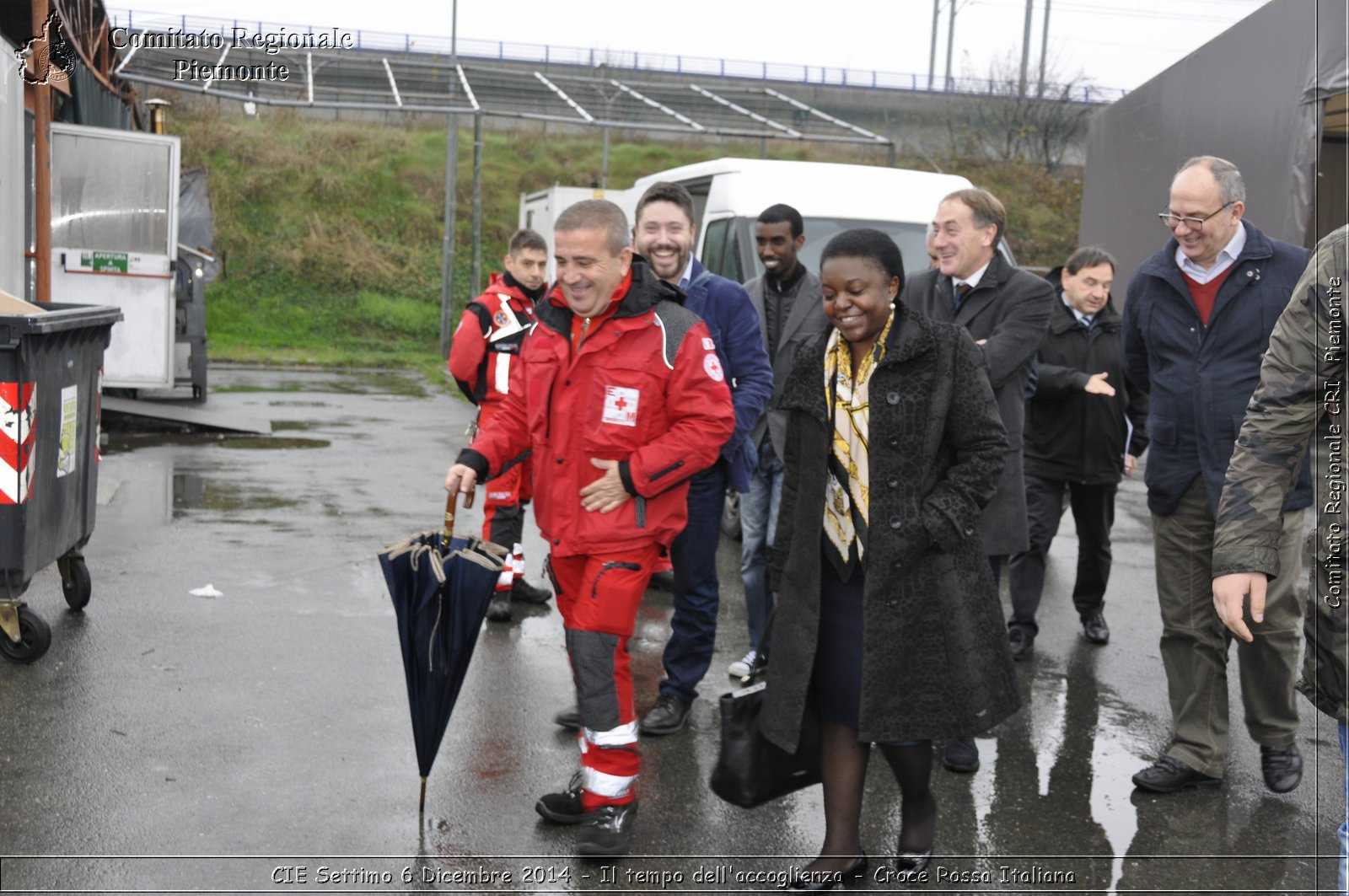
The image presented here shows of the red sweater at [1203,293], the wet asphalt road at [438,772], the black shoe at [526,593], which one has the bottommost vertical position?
the wet asphalt road at [438,772]

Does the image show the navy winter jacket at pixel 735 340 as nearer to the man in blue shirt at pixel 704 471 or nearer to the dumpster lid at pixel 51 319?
the man in blue shirt at pixel 704 471

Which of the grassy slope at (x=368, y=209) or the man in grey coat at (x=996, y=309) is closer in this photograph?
the man in grey coat at (x=996, y=309)

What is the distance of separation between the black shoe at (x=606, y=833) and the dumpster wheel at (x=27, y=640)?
2.84 metres

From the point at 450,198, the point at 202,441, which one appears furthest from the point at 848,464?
the point at 450,198

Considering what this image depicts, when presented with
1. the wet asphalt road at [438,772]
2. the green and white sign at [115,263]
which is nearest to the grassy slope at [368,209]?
the green and white sign at [115,263]

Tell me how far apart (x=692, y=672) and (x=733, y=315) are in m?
1.45

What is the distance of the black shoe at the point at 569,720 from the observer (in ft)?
17.2

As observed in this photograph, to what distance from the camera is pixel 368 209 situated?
3241 centimetres

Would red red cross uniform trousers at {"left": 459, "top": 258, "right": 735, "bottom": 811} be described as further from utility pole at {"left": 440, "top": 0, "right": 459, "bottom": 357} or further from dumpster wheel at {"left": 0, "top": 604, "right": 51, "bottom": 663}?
utility pole at {"left": 440, "top": 0, "right": 459, "bottom": 357}

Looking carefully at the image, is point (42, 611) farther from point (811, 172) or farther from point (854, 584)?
point (811, 172)

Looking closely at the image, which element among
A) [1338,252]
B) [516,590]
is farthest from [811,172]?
[1338,252]

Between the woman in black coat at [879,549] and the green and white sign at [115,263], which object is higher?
the green and white sign at [115,263]

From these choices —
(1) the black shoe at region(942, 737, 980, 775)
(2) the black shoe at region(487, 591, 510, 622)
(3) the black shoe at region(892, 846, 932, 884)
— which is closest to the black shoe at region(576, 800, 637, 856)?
(3) the black shoe at region(892, 846, 932, 884)

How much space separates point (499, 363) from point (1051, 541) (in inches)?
114
